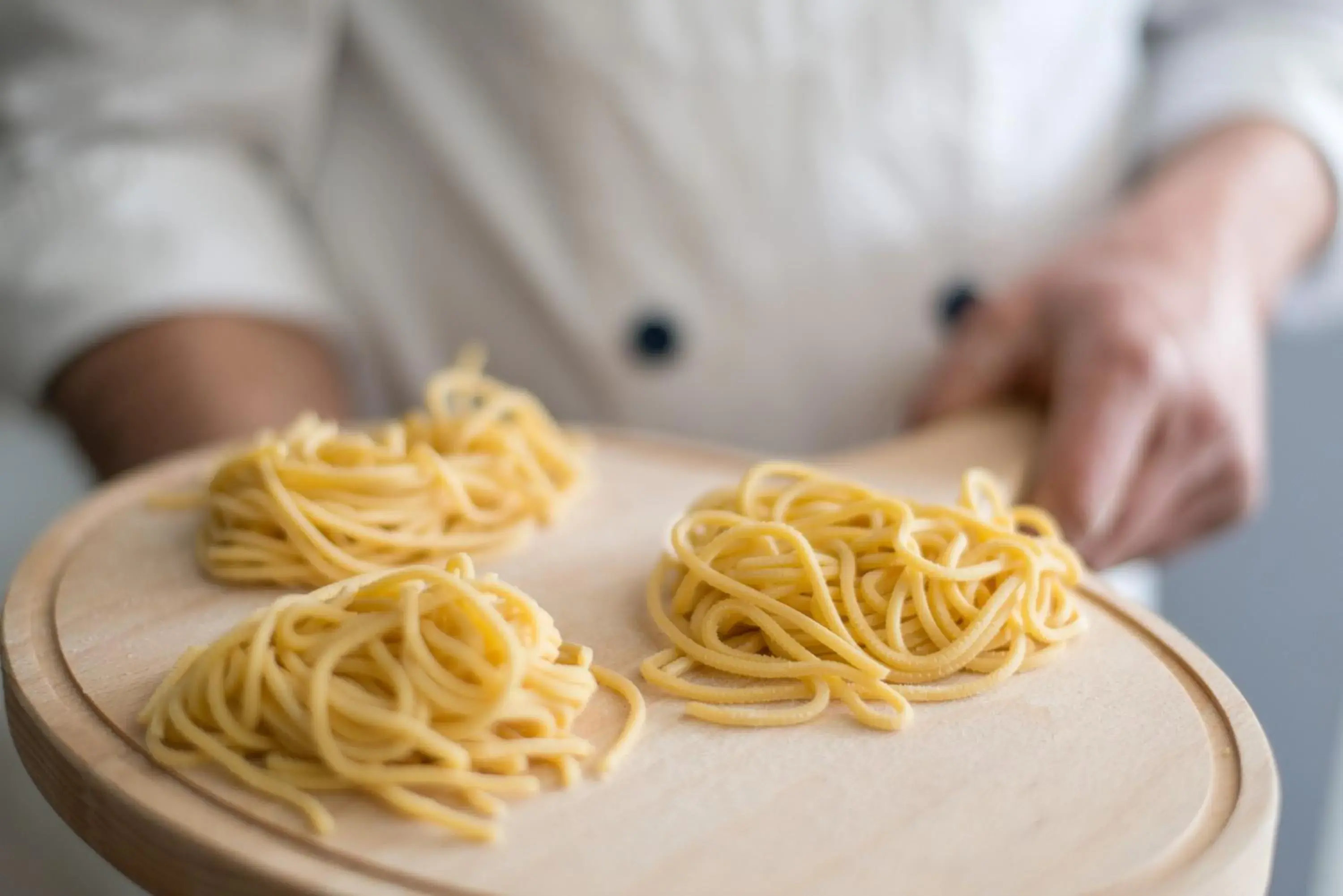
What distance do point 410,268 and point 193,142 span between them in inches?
9.4

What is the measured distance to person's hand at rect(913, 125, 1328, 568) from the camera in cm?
101

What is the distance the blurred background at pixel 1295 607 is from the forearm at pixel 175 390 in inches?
52.5

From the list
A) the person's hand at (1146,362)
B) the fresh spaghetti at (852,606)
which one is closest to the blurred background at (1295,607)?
the person's hand at (1146,362)

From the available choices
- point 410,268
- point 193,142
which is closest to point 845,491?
point 410,268

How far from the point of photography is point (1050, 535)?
861mm

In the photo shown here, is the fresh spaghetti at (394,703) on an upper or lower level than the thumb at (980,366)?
upper

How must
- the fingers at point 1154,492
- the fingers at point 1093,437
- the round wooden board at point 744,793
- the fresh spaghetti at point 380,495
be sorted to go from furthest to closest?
the fingers at point 1154,492
the fingers at point 1093,437
the fresh spaghetti at point 380,495
the round wooden board at point 744,793

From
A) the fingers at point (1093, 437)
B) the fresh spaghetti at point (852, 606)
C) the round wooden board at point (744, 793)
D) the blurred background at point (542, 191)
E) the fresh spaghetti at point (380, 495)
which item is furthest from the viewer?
the blurred background at point (542, 191)

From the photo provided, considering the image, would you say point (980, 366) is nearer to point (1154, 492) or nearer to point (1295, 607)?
point (1154, 492)

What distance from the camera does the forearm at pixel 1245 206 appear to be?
122 centimetres

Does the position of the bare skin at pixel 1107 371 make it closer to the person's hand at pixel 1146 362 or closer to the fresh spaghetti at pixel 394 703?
the person's hand at pixel 1146 362

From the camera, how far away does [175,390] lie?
1.13m

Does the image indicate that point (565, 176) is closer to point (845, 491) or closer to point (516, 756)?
point (845, 491)

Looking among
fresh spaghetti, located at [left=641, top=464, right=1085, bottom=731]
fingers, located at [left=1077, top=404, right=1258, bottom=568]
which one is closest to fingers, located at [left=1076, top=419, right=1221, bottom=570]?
fingers, located at [left=1077, top=404, right=1258, bottom=568]
